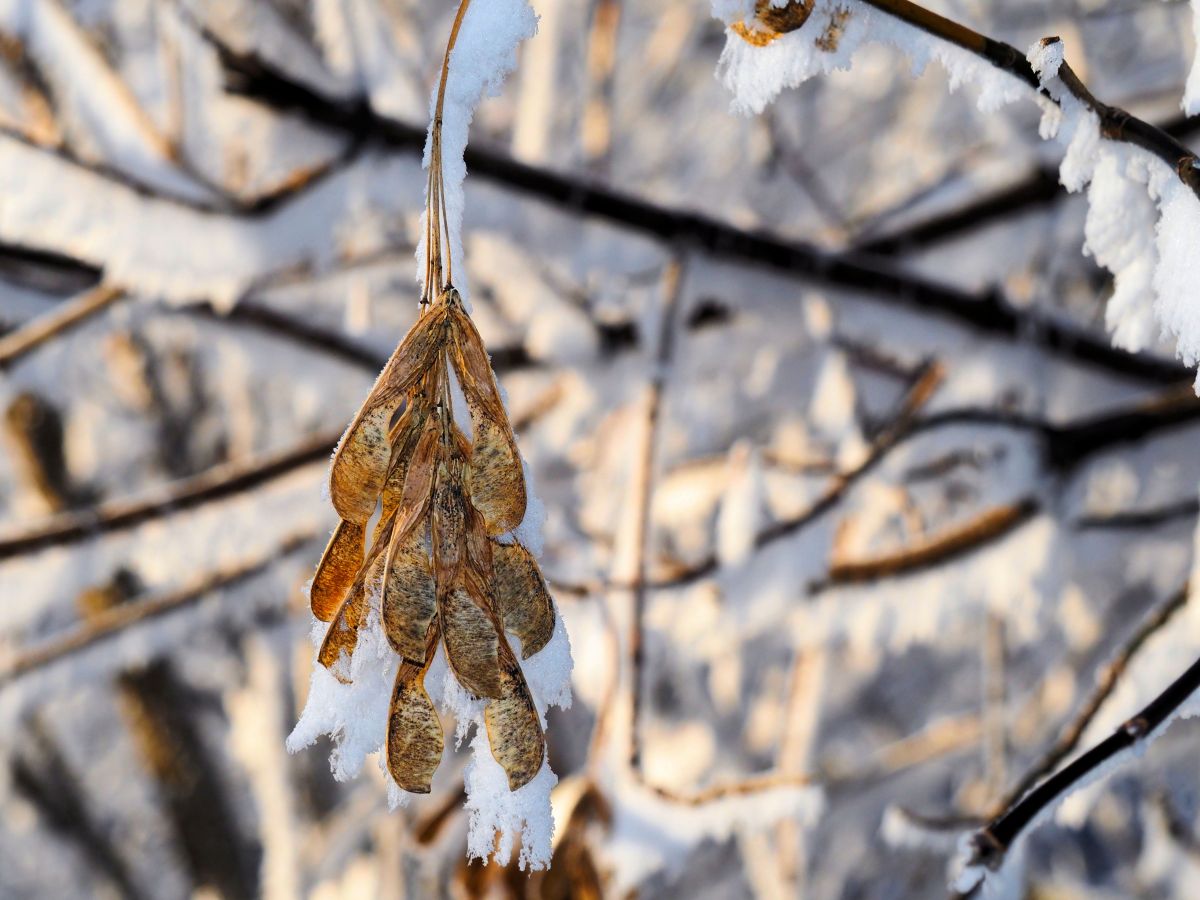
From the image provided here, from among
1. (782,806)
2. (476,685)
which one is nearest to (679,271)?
(782,806)

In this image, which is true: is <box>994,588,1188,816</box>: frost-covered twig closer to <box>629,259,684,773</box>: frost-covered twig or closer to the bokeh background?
the bokeh background

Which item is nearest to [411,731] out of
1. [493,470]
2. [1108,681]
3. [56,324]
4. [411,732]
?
[411,732]

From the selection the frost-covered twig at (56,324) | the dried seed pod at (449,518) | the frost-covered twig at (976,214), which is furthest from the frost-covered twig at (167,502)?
the dried seed pod at (449,518)

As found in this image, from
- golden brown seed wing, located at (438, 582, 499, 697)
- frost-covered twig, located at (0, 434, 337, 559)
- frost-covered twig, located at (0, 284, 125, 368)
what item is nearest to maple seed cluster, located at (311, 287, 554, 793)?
golden brown seed wing, located at (438, 582, 499, 697)

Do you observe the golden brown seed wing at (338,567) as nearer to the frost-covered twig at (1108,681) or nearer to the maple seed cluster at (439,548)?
the maple seed cluster at (439,548)

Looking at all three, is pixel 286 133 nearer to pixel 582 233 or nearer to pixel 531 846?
pixel 582 233

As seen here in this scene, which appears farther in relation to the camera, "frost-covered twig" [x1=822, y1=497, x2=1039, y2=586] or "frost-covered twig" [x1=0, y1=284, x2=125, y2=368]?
"frost-covered twig" [x1=0, y1=284, x2=125, y2=368]

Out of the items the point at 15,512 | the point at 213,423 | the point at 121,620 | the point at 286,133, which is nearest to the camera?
the point at 286,133
